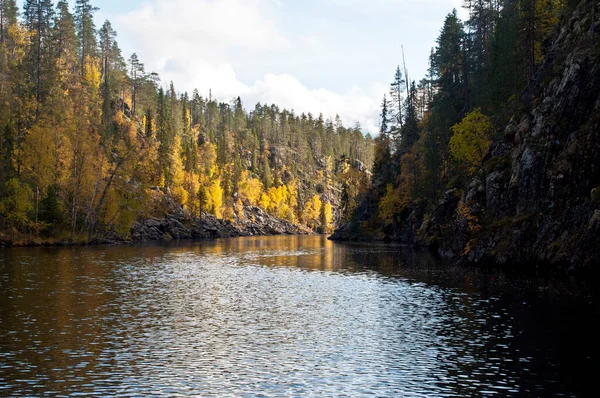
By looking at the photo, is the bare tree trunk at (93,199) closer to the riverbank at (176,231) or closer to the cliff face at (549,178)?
the riverbank at (176,231)

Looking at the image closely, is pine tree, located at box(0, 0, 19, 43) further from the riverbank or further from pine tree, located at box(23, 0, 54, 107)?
the riverbank

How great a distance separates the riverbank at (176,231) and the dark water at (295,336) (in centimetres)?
4505

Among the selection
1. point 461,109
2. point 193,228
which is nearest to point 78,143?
point 193,228

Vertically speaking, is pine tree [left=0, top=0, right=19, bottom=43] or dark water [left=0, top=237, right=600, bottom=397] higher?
pine tree [left=0, top=0, right=19, bottom=43]

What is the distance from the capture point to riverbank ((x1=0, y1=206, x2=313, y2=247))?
327ft

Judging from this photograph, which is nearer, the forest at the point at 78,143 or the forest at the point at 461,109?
the forest at the point at 461,109

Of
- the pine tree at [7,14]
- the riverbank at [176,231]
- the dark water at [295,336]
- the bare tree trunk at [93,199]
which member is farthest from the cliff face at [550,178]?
the pine tree at [7,14]

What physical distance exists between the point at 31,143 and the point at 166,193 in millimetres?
57134

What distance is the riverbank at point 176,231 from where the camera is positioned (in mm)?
99600

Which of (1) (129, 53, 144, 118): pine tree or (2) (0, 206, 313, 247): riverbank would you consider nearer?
(2) (0, 206, 313, 247): riverbank

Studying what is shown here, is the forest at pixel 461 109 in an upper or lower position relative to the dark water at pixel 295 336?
upper

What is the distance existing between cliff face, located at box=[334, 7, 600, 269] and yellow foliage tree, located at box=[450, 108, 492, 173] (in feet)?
20.4

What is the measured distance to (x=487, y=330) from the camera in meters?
31.8

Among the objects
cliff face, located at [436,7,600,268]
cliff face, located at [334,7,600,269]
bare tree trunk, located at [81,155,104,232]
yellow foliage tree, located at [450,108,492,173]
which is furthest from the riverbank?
cliff face, located at [436,7,600,268]
